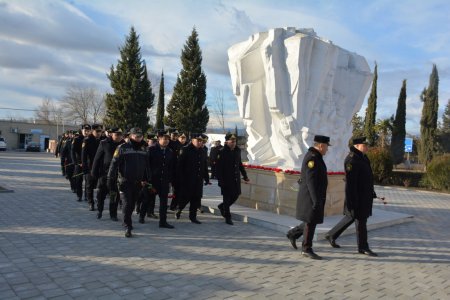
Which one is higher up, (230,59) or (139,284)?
(230,59)

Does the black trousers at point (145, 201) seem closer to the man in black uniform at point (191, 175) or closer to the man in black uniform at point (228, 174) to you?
the man in black uniform at point (191, 175)

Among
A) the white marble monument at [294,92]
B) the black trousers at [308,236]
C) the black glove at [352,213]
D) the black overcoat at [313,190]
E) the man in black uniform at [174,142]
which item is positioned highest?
the white marble monument at [294,92]

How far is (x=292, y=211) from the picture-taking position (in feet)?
26.3

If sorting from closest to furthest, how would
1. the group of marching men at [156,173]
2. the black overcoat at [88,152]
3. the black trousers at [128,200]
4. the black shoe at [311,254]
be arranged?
the black shoe at [311,254] < the black trousers at [128,200] < the group of marching men at [156,173] < the black overcoat at [88,152]

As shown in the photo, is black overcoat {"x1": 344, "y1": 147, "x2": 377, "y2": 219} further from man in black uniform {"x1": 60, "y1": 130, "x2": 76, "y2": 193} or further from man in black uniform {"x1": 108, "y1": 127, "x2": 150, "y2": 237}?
man in black uniform {"x1": 60, "y1": 130, "x2": 76, "y2": 193}

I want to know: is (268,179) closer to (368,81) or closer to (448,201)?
(368,81)

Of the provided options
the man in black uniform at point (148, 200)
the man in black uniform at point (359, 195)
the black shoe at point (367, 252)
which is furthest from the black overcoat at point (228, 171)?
the black shoe at point (367, 252)

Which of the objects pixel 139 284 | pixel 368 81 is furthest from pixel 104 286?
pixel 368 81

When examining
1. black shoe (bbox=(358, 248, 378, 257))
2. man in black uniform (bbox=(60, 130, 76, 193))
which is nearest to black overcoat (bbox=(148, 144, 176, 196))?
black shoe (bbox=(358, 248, 378, 257))

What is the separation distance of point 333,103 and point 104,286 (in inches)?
265

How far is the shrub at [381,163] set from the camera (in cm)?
1859

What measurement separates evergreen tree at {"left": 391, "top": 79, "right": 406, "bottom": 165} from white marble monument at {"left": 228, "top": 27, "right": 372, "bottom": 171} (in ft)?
69.7

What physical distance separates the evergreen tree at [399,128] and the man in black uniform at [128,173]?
26.2 metres

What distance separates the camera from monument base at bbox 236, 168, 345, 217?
809 cm
